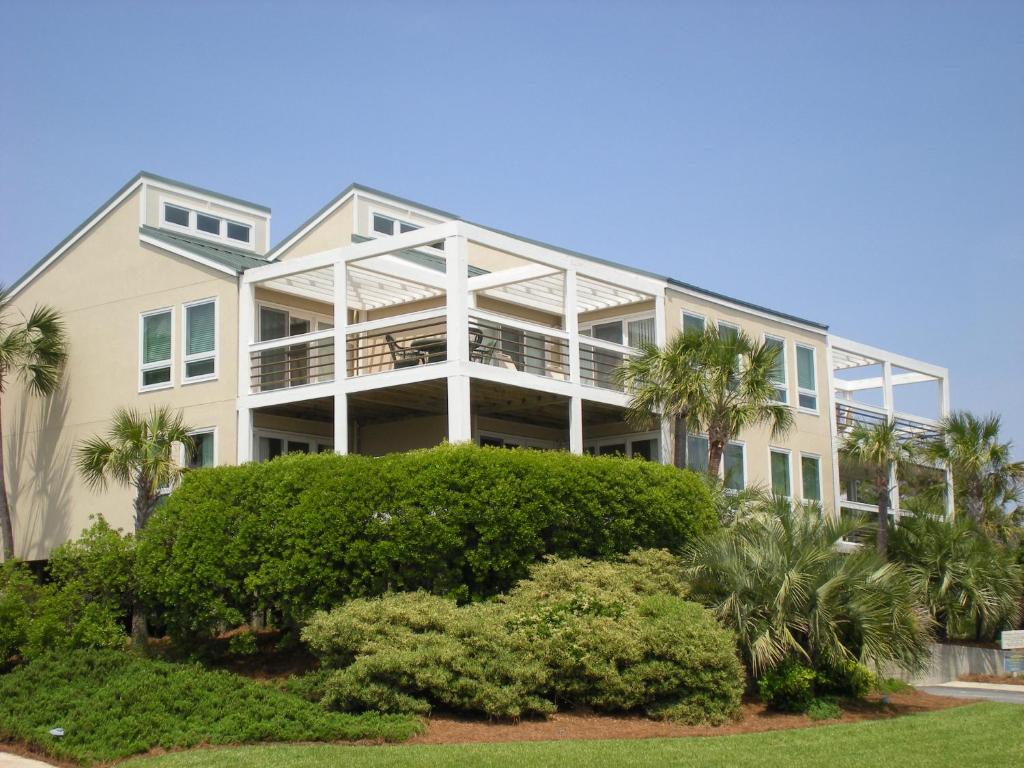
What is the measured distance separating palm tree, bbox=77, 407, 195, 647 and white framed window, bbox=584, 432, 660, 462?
30.1 ft

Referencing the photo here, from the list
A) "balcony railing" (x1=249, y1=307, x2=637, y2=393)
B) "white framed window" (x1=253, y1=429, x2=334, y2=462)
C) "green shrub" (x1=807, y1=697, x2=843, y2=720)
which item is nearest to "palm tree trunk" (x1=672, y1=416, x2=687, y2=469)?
"balcony railing" (x1=249, y1=307, x2=637, y2=393)

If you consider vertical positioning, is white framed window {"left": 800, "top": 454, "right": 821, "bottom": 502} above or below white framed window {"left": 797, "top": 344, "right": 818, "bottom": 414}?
below

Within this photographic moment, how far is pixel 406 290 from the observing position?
92.6 ft

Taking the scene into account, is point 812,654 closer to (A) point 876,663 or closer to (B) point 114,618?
(A) point 876,663

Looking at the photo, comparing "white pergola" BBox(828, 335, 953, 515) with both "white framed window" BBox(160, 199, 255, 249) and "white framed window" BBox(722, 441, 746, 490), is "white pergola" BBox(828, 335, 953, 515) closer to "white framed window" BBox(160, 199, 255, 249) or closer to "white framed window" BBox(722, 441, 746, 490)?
"white framed window" BBox(722, 441, 746, 490)

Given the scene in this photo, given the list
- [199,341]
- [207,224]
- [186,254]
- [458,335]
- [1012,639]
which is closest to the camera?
[458,335]

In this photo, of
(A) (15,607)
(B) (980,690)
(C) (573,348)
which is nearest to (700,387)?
(C) (573,348)

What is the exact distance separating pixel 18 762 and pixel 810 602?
1121 cm

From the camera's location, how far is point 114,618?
21.1m

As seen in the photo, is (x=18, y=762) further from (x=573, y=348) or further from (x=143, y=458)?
(x=573, y=348)

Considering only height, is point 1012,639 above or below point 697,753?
above

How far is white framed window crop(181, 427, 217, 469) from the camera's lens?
25.8m

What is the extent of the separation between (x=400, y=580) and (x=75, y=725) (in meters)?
5.61

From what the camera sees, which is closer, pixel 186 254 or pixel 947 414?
pixel 186 254
